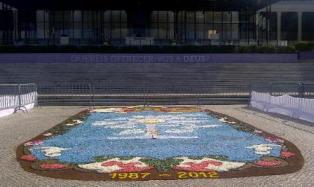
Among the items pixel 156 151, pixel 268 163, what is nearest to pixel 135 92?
pixel 156 151

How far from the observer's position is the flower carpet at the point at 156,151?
11047 mm

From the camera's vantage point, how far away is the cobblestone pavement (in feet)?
33.1

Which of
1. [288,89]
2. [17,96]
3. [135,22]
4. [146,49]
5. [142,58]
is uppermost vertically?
[135,22]

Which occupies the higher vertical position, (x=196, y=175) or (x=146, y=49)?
(x=146, y=49)

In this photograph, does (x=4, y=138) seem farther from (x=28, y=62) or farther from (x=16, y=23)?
(x=16, y=23)

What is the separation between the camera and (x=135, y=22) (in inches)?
2232

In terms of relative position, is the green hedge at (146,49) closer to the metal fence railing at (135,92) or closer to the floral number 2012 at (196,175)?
the metal fence railing at (135,92)

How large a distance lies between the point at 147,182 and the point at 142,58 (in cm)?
3485

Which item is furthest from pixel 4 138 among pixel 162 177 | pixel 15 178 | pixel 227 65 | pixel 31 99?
pixel 227 65

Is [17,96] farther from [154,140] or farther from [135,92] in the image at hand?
[154,140]

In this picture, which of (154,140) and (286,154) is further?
(154,140)

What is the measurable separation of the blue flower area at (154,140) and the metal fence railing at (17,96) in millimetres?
5447

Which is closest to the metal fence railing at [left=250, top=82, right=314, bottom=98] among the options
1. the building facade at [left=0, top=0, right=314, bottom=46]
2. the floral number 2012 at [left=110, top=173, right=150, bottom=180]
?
the building facade at [left=0, top=0, right=314, bottom=46]

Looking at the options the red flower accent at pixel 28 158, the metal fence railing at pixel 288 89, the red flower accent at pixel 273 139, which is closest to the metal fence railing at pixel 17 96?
the metal fence railing at pixel 288 89
